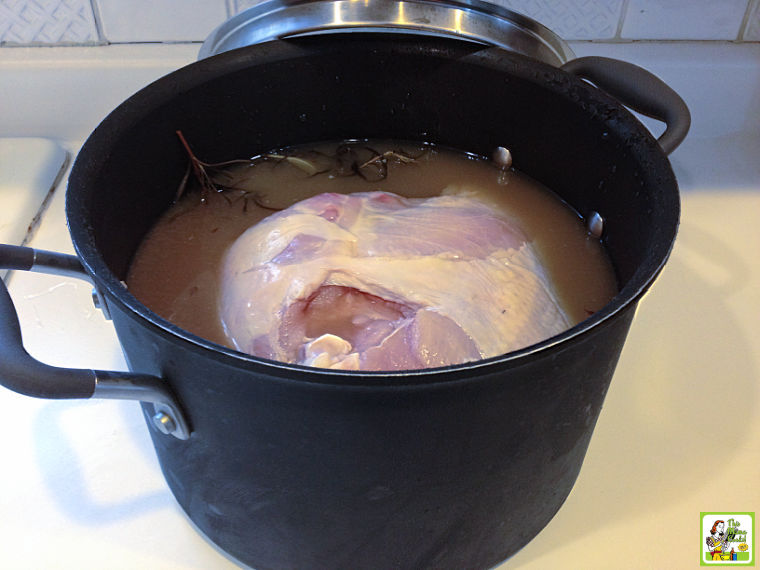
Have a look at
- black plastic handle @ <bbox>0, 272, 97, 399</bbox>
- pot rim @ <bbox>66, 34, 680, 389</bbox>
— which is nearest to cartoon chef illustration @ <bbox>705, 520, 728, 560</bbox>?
pot rim @ <bbox>66, 34, 680, 389</bbox>

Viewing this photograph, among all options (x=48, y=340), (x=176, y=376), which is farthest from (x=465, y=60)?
(x=48, y=340)

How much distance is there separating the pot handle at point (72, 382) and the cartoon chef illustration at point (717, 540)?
591 millimetres

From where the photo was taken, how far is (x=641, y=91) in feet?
3.15

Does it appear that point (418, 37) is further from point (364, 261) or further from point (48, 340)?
point (48, 340)

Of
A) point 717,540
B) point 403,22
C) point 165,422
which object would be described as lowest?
point 717,540

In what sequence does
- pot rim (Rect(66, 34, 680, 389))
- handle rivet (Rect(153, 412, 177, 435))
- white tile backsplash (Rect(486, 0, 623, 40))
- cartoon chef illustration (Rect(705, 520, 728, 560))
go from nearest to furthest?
pot rim (Rect(66, 34, 680, 389)) → handle rivet (Rect(153, 412, 177, 435)) → cartoon chef illustration (Rect(705, 520, 728, 560)) → white tile backsplash (Rect(486, 0, 623, 40))

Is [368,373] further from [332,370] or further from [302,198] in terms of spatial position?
[302,198]

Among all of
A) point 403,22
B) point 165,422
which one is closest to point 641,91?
point 403,22

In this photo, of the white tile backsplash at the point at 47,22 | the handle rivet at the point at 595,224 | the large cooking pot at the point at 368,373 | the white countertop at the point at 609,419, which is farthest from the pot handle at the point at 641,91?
the white tile backsplash at the point at 47,22

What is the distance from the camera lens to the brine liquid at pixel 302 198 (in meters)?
0.96

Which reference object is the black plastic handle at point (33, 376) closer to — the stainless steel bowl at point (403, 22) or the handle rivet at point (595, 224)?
the stainless steel bowl at point (403, 22)

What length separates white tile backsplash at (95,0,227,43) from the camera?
137cm

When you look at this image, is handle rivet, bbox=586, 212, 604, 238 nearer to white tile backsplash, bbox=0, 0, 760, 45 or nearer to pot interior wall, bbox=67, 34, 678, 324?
pot interior wall, bbox=67, 34, 678, 324

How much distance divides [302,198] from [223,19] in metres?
0.46
